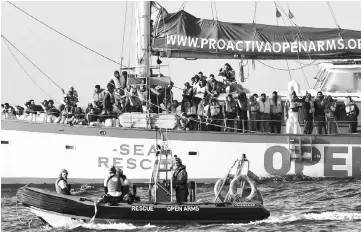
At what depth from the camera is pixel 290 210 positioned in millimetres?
31031

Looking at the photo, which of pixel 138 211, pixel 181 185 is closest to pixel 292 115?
pixel 181 185

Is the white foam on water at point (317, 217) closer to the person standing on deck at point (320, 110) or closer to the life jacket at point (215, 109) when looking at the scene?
the life jacket at point (215, 109)

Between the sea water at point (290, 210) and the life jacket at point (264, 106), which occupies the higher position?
the life jacket at point (264, 106)

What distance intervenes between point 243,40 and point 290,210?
8951mm

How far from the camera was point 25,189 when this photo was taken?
95.5 feet

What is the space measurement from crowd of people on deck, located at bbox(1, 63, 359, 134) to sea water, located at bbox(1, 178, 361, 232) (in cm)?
212

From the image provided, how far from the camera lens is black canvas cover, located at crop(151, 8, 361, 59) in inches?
1487

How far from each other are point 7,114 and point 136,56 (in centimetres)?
487

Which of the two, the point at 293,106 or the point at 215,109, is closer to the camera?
the point at 215,109

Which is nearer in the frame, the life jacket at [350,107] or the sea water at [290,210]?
the sea water at [290,210]

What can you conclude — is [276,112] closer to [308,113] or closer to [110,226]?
[308,113]

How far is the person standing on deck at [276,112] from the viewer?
37219mm

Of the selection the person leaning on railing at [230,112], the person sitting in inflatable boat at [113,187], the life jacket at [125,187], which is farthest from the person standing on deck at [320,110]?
the person sitting in inflatable boat at [113,187]

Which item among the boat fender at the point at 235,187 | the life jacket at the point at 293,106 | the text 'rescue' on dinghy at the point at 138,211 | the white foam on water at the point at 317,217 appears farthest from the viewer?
the life jacket at the point at 293,106
